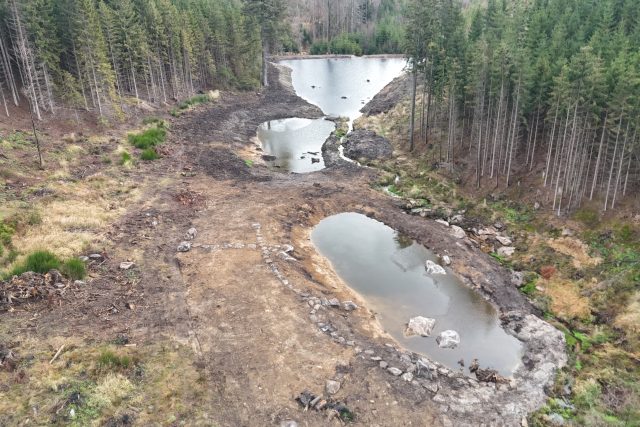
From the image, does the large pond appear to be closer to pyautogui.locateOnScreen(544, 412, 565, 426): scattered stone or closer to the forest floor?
the forest floor

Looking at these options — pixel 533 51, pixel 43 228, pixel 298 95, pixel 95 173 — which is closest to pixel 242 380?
pixel 43 228

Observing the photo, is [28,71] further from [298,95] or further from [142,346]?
[298,95]

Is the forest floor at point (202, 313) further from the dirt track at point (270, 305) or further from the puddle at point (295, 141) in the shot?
the puddle at point (295, 141)

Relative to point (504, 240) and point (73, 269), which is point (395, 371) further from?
point (73, 269)

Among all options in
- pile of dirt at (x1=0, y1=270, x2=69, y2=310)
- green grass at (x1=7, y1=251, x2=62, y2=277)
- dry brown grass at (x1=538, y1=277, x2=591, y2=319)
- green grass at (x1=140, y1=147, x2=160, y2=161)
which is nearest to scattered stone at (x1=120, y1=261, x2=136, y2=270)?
pile of dirt at (x1=0, y1=270, x2=69, y2=310)

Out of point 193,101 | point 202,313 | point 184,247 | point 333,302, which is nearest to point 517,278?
point 333,302

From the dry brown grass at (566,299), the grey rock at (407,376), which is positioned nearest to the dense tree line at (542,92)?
the dry brown grass at (566,299)
